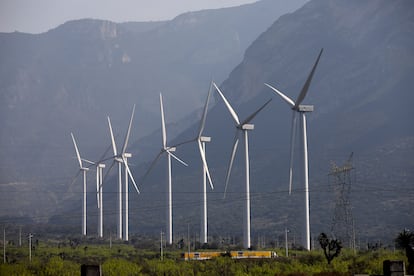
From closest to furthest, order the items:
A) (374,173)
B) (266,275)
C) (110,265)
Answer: (266,275) → (110,265) → (374,173)

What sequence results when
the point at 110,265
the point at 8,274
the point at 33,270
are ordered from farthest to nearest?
the point at 110,265 → the point at 33,270 → the point at 8,274

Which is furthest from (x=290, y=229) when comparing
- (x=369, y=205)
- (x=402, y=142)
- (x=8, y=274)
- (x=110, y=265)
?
(x=8, y=274)

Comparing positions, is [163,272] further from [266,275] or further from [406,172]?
[406,172]

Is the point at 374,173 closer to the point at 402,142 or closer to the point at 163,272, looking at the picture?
the point at 402,142

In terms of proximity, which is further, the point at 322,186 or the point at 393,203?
the point at 322,186

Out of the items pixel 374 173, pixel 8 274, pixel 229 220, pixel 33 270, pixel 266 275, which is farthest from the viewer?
pixel 229 220

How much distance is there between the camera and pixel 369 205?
177m

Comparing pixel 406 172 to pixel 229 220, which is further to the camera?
pixel 229 220

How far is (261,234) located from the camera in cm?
17475

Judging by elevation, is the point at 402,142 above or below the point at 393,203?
above

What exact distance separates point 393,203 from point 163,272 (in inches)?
4750

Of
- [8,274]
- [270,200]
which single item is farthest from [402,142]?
[8,274]

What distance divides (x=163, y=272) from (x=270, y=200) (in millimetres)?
142073

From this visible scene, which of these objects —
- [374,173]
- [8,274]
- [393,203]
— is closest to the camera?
[8,274]
